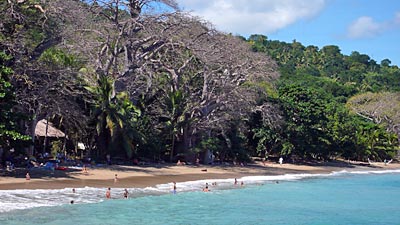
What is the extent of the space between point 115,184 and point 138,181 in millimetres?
2210

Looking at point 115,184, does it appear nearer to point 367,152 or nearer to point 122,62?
point 122,62

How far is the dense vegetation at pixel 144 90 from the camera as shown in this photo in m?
26.8

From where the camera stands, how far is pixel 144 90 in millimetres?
38844

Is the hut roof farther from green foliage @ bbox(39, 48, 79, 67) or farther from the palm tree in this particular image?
green foliage @ bbox(39, 48, 79, 67)

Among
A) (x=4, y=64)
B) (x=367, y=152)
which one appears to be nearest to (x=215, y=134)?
(x=4, y=64)

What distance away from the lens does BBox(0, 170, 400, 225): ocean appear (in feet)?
61.0

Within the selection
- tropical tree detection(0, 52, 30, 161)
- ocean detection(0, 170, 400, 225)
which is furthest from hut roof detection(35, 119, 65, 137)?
tropical tree detection(0, 52, 30, 161)

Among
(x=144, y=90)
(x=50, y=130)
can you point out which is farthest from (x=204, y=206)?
(x=144, y=90)

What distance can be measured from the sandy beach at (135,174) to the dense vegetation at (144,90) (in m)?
1.50

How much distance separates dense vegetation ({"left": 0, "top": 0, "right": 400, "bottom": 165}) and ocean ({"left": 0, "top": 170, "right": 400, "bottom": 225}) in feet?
15.2

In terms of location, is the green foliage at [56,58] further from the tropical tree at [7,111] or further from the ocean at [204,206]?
the ocean at [204,206]

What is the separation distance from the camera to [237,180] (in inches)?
1340

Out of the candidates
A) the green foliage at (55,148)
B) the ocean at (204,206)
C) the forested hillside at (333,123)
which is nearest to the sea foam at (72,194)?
the ocean at (204,206)

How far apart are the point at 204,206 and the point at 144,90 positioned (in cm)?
1724
